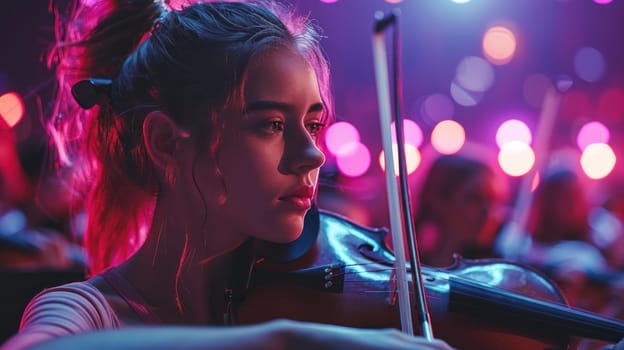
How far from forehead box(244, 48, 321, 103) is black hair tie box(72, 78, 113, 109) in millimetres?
222

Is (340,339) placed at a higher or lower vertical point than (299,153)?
lower

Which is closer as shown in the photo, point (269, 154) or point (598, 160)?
point (269, 154)

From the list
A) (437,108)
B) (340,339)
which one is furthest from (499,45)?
(340,339)

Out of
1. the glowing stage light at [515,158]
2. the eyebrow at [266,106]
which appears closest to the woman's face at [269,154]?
the eyebrow at [266,106]

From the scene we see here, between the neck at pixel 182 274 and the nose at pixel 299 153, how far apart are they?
14 cm

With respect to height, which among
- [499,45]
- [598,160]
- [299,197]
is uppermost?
[499,45]

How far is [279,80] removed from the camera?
0.78 metres

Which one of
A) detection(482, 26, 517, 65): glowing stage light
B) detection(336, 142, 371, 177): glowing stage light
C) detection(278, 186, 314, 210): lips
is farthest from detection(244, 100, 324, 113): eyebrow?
detection(336, 142, 371, 177): glowing stage light

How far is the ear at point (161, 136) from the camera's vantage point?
0.81m

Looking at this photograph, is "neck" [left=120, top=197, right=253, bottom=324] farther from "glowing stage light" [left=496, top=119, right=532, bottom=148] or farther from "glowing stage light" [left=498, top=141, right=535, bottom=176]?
"glowing stage light" [left=498, top=141, right=535, bottom=176]

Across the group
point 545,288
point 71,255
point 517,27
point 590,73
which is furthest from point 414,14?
point 590,73

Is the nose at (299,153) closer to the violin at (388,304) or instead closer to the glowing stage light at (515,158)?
the violin at (388,304)

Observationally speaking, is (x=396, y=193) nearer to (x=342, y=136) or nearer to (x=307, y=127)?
(x=307, y=127)

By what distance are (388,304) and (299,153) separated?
0.26m
